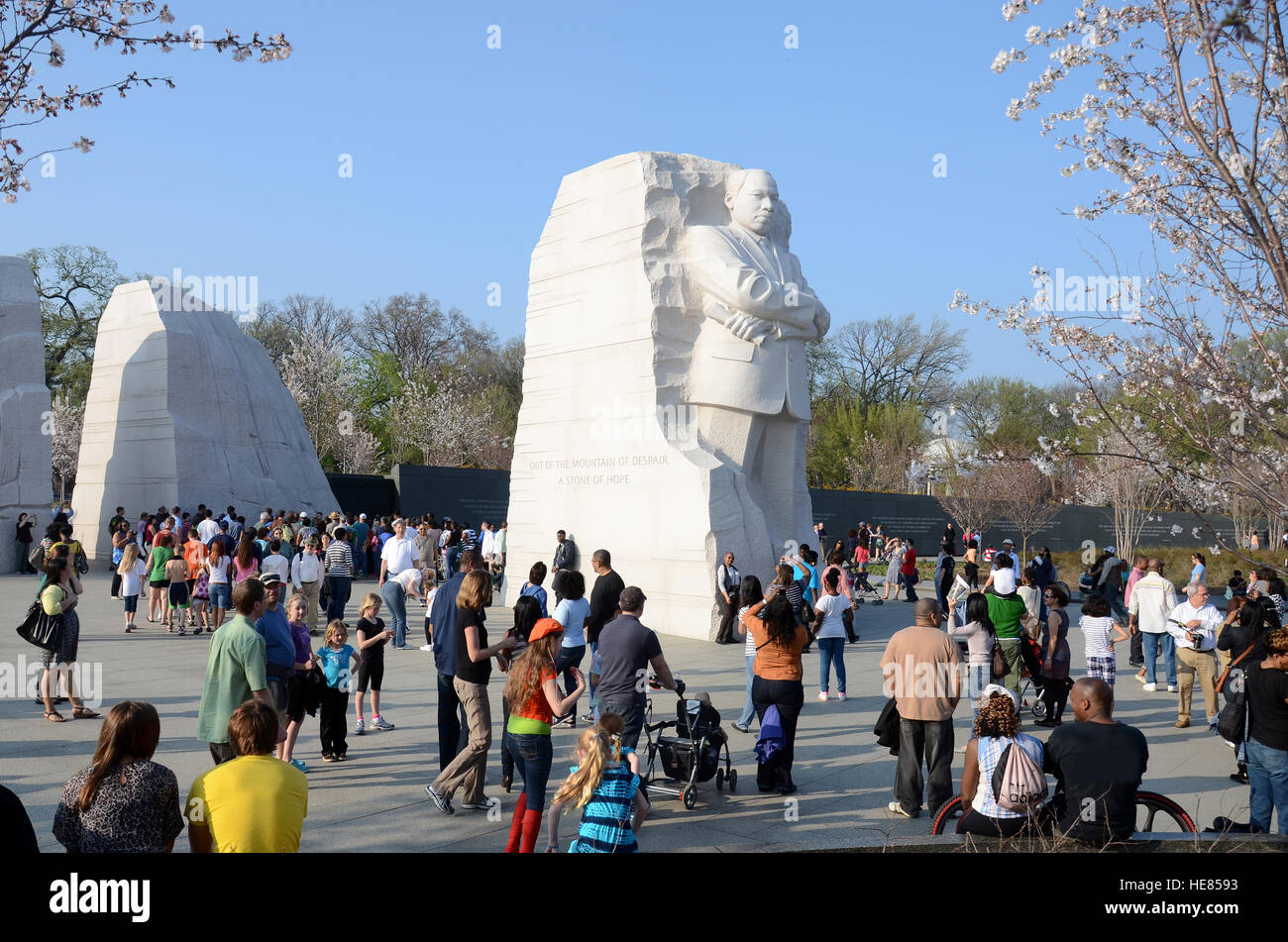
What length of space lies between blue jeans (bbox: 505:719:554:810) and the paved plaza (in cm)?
65

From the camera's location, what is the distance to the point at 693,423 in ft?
49.9

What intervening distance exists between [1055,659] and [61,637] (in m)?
9.09

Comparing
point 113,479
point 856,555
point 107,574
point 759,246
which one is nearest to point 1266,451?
point 759,246

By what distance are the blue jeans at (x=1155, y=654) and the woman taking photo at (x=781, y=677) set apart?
6.37 meters

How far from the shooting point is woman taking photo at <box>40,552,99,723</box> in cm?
868

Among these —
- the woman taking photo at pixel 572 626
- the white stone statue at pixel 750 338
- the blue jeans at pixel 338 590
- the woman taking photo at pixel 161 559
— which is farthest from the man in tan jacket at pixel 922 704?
A: the woman taking photo at pixel 161 559

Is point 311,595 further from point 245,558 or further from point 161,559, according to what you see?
point 161,559

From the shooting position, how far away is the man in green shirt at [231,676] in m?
5.90

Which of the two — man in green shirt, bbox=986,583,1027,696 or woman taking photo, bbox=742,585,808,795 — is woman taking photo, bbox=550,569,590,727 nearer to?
woman taking photo, bbox=742,585,808,795

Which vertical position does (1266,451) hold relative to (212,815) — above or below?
above

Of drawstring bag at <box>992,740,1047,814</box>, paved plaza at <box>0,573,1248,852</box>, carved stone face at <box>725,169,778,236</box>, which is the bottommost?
paved plaza at <box>0,573,1248,852</box>

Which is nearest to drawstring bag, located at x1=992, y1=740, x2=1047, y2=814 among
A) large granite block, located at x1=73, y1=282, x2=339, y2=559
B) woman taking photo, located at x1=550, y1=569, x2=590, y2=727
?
woman taking photo, located at x1=550, y1=569, x2=590, y2=727
